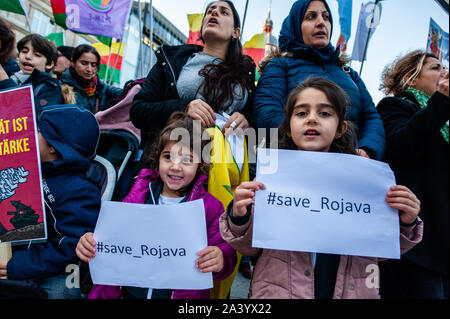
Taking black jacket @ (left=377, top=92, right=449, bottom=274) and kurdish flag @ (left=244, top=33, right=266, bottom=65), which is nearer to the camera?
black jacket @ (left=377, top=92, right=449, bottom=274)

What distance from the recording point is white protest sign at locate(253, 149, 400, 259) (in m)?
1.13

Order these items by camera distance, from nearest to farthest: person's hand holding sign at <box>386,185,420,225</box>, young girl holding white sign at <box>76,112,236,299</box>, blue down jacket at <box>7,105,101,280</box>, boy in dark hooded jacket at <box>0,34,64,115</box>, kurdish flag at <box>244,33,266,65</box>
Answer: person's hand holding sign at <box>386,185,420,225</box> < young girl holding white sign at <box>76,112,236,299</box> < blue down jacket at <box>7,105,101,280</box> < boy in dark hooded jacket at <box>0,34,64,115</box> < kurdish flag at <box>244,33,266,65</box>

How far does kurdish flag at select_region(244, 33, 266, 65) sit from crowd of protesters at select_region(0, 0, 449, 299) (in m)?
4.09

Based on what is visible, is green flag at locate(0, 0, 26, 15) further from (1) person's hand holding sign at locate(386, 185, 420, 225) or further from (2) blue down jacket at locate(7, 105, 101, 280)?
(1) person's hand holding sign at locate(386, 185, 420, 225)

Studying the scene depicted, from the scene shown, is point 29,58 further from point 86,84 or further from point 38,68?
point 86,84

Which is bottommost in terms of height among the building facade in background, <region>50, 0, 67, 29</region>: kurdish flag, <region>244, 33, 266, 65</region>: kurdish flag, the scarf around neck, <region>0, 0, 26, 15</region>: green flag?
the scarf around neck

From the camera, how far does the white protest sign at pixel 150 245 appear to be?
124 centimetres

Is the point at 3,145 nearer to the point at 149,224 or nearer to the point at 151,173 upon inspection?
the point at 151,173

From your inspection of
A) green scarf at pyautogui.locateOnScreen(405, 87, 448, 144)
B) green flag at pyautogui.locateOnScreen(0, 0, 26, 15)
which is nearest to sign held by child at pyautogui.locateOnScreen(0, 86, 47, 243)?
green scarf at pyautogui.locateOnScreen(405, 87, 448, 144)

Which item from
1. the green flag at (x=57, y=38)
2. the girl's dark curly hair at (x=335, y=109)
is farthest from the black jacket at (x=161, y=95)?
the green flag at (x=57, y=38)

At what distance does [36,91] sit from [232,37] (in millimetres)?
1516

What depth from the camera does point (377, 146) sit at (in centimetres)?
153

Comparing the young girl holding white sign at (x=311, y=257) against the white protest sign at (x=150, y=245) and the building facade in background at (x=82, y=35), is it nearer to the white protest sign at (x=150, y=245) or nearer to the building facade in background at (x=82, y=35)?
the white protest sign at (x=150, y=245)

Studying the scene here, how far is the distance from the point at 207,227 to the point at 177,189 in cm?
27
